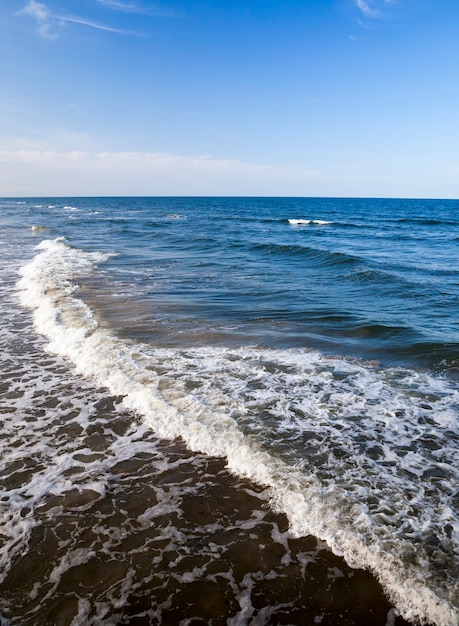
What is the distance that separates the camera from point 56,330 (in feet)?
35.6

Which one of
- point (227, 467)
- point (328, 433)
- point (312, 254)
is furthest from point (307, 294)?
point (312, 254)

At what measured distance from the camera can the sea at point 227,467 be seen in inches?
145

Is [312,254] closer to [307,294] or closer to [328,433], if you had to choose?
[307,294]

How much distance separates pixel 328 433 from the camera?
6.28 meters

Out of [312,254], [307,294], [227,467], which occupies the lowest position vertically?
[227,467]

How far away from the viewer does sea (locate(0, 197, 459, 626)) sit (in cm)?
369

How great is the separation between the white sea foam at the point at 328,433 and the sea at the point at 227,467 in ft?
0.09

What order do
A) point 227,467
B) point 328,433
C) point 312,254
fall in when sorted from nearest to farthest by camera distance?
point 227,467, point 328,433, point 312,254

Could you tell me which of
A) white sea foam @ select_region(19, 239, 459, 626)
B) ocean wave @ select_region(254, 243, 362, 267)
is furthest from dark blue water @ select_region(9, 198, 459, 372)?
white sea foam @ select_region(19, 239, 459, 626)

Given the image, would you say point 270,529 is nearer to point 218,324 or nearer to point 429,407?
point 429,407

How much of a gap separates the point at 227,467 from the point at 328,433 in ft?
5.81

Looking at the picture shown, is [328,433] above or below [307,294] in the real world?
below

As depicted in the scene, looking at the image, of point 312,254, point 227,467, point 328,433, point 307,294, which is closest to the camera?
point 227,467

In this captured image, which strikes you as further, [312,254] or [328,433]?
[312,254]
